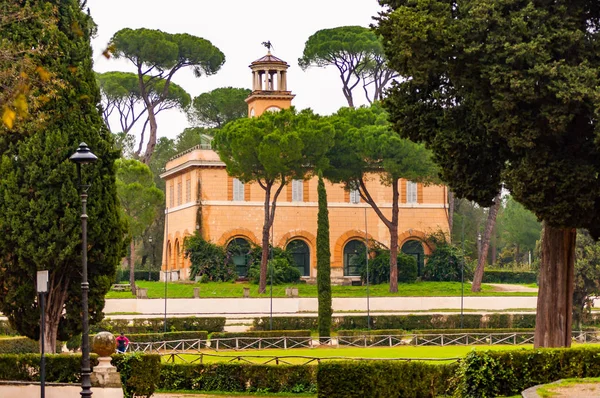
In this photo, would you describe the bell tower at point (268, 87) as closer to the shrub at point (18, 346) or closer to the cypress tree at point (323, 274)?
the cypress tree at point (323, 274)

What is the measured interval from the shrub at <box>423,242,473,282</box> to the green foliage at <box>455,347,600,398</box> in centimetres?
3861

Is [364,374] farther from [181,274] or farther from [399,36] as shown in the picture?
[181,274]

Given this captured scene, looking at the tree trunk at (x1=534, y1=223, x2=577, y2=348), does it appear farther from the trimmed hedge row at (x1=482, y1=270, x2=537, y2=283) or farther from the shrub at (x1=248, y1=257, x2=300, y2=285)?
the trimmed hedge row at (x1=482, y1=270, x2=537, y2=283)

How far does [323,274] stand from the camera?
4322 centimetres

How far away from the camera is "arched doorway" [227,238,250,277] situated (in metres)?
57.2

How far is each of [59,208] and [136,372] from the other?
6.74 m

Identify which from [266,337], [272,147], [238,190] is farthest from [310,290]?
[266,337]

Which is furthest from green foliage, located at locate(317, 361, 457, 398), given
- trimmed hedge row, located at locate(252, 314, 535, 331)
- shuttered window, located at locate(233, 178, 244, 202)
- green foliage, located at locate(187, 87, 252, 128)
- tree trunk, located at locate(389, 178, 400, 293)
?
green foliage, located at locate(187, 87, 252, 128)

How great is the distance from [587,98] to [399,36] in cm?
390

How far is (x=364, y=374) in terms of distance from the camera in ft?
65.9

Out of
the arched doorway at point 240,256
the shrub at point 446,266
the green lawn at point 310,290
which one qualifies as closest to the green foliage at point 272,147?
the green lawn at point 310,290

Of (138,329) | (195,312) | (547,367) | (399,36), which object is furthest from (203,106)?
(547,367)

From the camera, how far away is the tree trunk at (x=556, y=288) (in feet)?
80.0

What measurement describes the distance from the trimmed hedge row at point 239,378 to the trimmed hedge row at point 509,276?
36.9 meters
